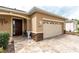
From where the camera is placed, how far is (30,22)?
16.7 metres

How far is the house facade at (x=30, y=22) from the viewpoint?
13.5 meters

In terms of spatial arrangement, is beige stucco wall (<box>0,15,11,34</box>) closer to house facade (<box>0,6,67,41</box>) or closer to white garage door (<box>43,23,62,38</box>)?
house facade (<box>0,6,67,41</box>)

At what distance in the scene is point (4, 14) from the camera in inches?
521

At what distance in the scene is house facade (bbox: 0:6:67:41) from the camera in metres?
13.5

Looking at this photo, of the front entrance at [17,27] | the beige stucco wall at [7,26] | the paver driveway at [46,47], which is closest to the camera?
the paver driveway at [46,47]

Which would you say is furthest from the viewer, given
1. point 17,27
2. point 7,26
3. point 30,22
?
point 30,22

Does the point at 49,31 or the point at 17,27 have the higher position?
the point at 17,27

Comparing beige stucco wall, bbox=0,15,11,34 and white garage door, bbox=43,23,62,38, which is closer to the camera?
beige stucco wall, bbox=0,15,11,34

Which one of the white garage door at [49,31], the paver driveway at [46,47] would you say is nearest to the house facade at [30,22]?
the white garage door at [49,31]

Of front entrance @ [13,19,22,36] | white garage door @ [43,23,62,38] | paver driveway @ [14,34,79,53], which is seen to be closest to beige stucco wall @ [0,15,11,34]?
front entrance @ [13,19,22,36]

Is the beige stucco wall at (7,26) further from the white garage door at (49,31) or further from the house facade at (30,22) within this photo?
the white garage door at (49,31)

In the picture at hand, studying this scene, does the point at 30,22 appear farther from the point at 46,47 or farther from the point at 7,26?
the point at 46,47

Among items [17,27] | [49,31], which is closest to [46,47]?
[49,31]
